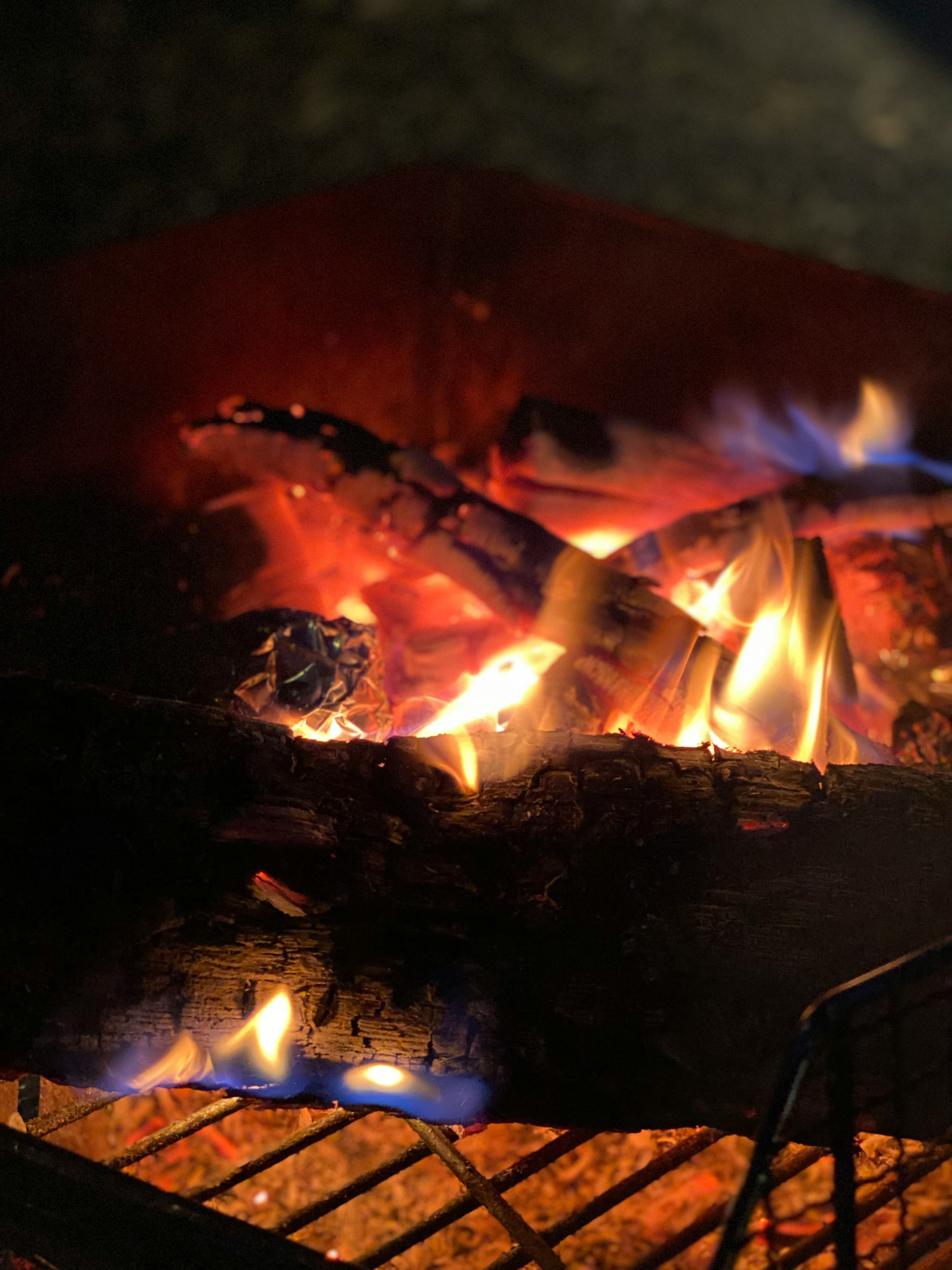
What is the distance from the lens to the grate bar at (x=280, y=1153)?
1.75 meters

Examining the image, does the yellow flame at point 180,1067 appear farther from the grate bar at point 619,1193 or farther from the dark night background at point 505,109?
the dark night background at point 505,109

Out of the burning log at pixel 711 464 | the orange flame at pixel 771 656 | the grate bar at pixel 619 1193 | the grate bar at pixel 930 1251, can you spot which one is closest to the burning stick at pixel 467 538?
the orange flame at pixel 771 656

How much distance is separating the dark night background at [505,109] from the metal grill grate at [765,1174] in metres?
2.23

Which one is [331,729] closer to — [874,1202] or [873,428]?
[874,1202]

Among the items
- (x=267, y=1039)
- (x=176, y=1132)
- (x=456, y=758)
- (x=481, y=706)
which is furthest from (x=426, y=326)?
(x=176, y=1132)

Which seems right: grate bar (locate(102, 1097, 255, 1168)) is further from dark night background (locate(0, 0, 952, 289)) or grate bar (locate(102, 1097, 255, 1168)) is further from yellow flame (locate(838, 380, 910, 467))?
yellow flame (locate(838, 380, 910, 467))

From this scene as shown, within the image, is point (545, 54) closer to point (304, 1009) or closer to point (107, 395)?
point (107, 395)

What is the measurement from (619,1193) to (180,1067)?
88cm

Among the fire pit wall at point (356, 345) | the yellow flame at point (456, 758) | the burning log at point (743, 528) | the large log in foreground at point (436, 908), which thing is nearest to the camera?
the large log in foreground at point (436, 908)

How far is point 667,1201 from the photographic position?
6.57 ft

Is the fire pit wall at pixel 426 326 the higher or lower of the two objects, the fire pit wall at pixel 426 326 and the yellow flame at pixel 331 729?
the higher

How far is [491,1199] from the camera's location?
5.27 ft

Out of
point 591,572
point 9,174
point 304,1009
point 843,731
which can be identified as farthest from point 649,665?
point 9,174

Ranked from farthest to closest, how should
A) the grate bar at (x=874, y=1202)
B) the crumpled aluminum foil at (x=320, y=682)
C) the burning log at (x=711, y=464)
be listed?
1. the burning log at (x=711, y=464)
2. the crumpled aluminum foil at (x=320, y=682)
3. the grate bar at (x=874, y=1202)
